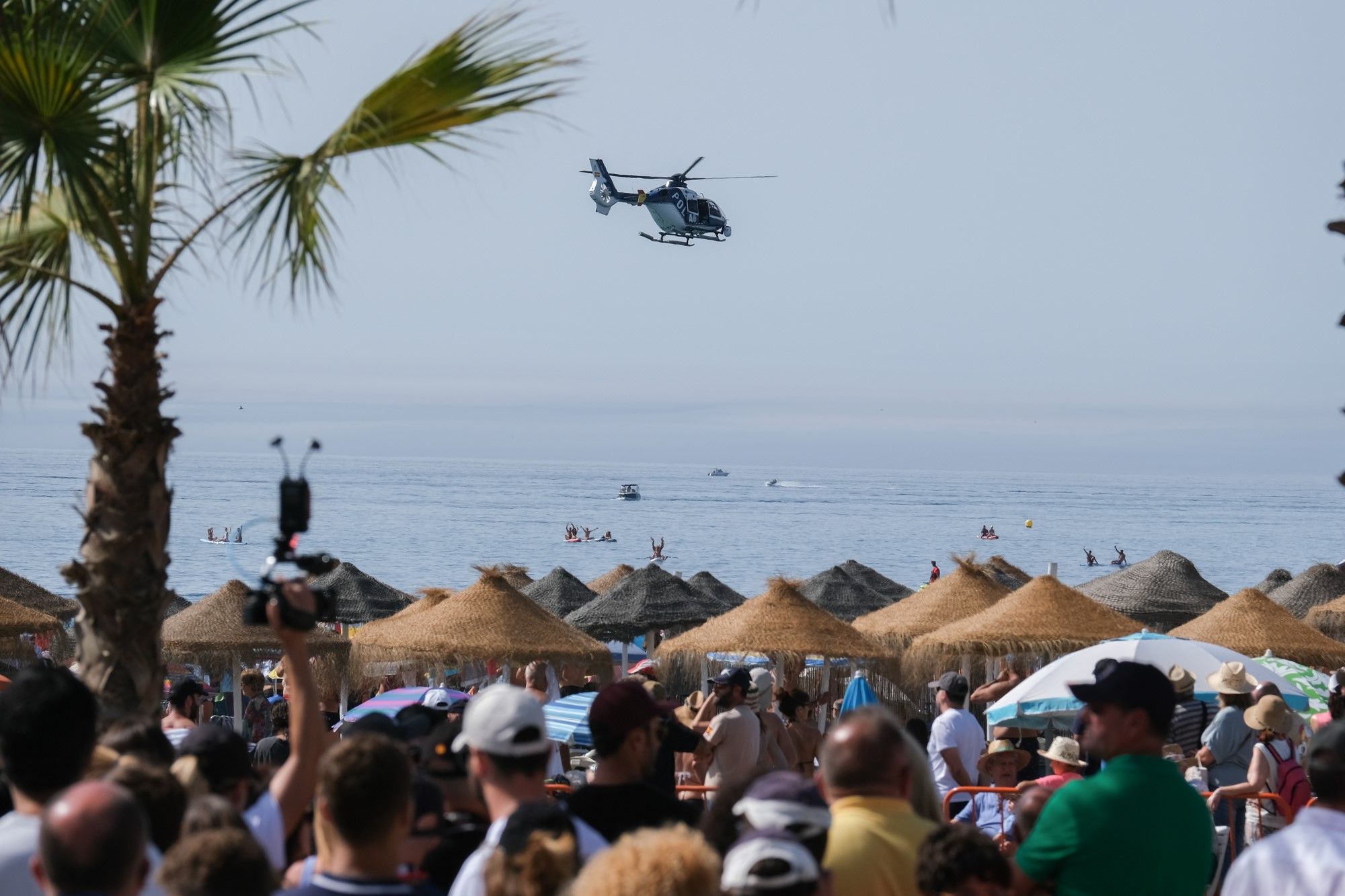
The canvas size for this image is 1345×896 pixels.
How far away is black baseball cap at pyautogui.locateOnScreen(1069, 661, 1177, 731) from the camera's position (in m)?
4.37

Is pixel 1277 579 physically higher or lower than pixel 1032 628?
lower

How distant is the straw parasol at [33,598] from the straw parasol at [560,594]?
24.7ft

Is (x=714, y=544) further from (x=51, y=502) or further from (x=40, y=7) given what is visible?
(x=40, y=7)

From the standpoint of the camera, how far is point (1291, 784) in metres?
8.52

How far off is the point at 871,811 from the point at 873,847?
0.36ft

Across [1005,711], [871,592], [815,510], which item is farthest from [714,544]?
[1005,711]

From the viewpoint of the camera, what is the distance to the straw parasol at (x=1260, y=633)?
16.7 meters

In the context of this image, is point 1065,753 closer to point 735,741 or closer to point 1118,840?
point 735,741

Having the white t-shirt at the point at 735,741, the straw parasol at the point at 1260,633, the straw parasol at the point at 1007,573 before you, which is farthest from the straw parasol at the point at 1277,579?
the white t-shirt at the point at 735,741

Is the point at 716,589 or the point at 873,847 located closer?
the point at 873,847

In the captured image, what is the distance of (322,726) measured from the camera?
174 inches

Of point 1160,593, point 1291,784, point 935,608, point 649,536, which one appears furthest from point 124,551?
point 649,536

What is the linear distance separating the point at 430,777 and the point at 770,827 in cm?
135

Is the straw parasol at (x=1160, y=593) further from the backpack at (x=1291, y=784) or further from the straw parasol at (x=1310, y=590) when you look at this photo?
the backpack at (x=1291, y=784)
